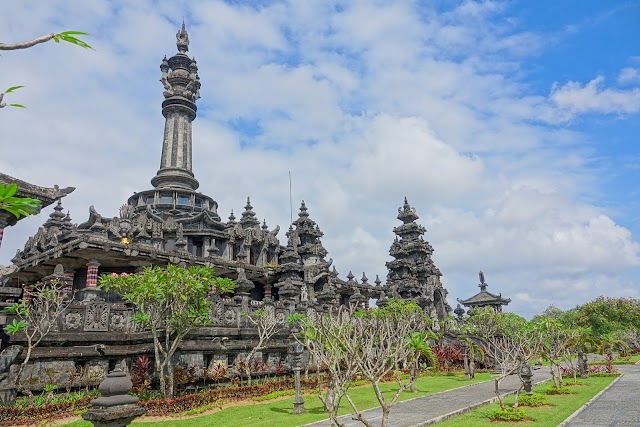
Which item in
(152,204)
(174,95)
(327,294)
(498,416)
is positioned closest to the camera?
(498,416)

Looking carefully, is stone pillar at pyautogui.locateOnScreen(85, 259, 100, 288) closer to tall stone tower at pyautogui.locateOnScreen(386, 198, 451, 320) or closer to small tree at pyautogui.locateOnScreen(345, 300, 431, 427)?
small tree at pyautogui.locateOnScreen(345, 300, 431, 427)

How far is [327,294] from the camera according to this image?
119 ft

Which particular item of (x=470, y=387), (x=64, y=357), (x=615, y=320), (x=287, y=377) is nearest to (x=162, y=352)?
(x=64, y=357)

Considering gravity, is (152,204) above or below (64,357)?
above

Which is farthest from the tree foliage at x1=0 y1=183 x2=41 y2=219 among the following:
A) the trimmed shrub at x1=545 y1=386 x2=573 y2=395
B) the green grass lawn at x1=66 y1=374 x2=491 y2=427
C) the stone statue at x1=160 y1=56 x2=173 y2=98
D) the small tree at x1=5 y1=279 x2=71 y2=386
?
the stone statue at x1=160 y1=56 x2=173 y2=98

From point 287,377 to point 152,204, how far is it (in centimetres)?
2743

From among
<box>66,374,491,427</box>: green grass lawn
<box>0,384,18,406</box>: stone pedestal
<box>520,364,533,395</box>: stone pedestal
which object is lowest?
<box>66,374,491,427</box>: green grass lawn

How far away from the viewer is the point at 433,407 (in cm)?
1633

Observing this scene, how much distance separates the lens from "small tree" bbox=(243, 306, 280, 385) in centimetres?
2173

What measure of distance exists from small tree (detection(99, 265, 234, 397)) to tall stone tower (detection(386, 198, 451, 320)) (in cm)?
3567

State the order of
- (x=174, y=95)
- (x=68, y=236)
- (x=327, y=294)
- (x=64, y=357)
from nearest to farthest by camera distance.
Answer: (x=64, y=357) → (x=68, y=236) → (x=327, y=294) → (x=174, y=95)

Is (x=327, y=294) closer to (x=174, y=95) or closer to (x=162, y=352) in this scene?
(x=162, y=352)

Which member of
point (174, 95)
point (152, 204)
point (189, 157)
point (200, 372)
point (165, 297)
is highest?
point (174, 95)

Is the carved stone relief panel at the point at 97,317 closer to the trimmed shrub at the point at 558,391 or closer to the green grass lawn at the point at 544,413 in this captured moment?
the green grass lawn at the point at 544,413
